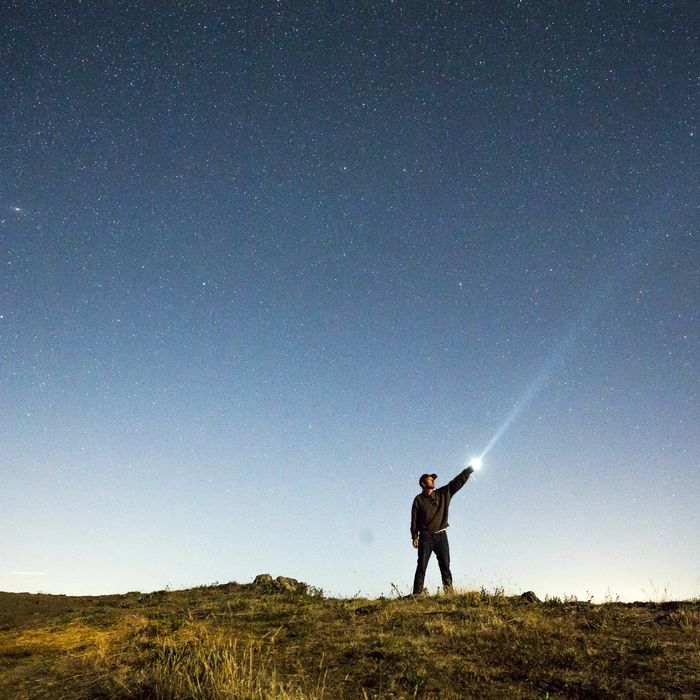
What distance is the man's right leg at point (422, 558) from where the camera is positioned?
10.5m

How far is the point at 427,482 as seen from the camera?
443 inches

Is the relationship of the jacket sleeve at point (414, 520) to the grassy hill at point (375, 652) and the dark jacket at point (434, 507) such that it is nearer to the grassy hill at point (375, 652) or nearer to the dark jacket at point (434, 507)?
the dark jacket at point (434, 507)

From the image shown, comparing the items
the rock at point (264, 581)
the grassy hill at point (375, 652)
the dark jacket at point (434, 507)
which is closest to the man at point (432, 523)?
the dark jacket at point (434, 507)

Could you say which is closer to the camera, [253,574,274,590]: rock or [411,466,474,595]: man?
[411,466,474,595]: man

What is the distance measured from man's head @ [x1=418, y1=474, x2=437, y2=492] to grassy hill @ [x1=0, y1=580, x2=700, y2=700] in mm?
2225

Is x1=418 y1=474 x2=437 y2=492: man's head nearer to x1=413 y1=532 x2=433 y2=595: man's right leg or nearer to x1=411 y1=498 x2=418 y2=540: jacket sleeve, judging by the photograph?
x1=411 y1=498 x2=418 y2=540: jacket sleeve

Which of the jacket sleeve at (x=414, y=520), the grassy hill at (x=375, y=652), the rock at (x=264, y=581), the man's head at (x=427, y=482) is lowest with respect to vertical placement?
the grassy hill at (x=375, y=652)

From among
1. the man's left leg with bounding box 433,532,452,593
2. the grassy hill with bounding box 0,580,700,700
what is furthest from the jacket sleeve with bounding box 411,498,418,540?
the grassy hill with bounding box 0,580,700,700

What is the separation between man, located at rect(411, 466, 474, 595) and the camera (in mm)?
10781

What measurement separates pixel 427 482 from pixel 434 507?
1.72 ft

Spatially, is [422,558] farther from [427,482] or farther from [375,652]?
[375,652]

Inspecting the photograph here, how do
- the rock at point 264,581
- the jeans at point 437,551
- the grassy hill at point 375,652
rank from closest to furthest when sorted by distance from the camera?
the grassy hill at point 375,652, the jeans at point 437,551, the rock at point 264,581

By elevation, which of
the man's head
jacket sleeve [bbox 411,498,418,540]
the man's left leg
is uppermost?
the man's head

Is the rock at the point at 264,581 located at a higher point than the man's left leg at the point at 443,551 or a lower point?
lower
